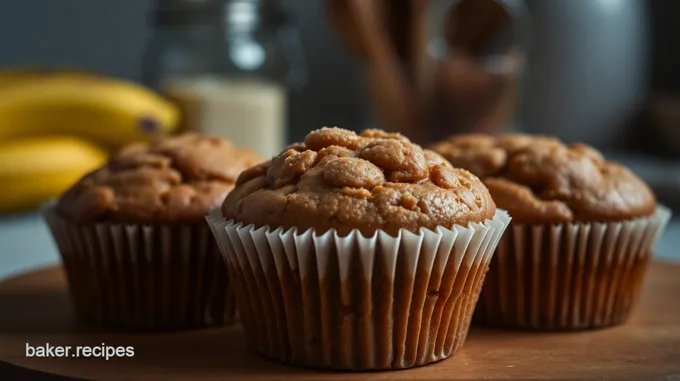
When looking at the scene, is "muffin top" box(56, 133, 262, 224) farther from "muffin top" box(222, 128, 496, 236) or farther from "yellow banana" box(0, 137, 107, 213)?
"yellow banana" box(0, 137, 107, 213)

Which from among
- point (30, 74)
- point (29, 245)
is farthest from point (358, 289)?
point (30, 74)

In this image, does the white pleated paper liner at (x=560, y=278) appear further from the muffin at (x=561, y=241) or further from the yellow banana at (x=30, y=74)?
the yellow banana at (x=30, y=74)

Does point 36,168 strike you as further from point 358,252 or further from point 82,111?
point 358,252

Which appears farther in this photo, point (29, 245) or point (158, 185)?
point (29, 245)

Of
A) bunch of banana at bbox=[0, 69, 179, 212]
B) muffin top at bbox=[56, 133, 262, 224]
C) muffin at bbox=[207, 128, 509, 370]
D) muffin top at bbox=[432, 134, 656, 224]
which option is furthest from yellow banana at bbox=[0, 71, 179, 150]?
muffin at bbox=[207, 128, 509, 370]

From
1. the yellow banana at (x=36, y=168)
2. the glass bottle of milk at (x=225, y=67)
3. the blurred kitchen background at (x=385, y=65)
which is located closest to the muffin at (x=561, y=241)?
the blurred kitchen background at (x=385, y=65)

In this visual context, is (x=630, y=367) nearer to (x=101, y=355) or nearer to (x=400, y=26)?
(x=101, y=355)

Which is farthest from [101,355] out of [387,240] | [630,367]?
[630,367]
